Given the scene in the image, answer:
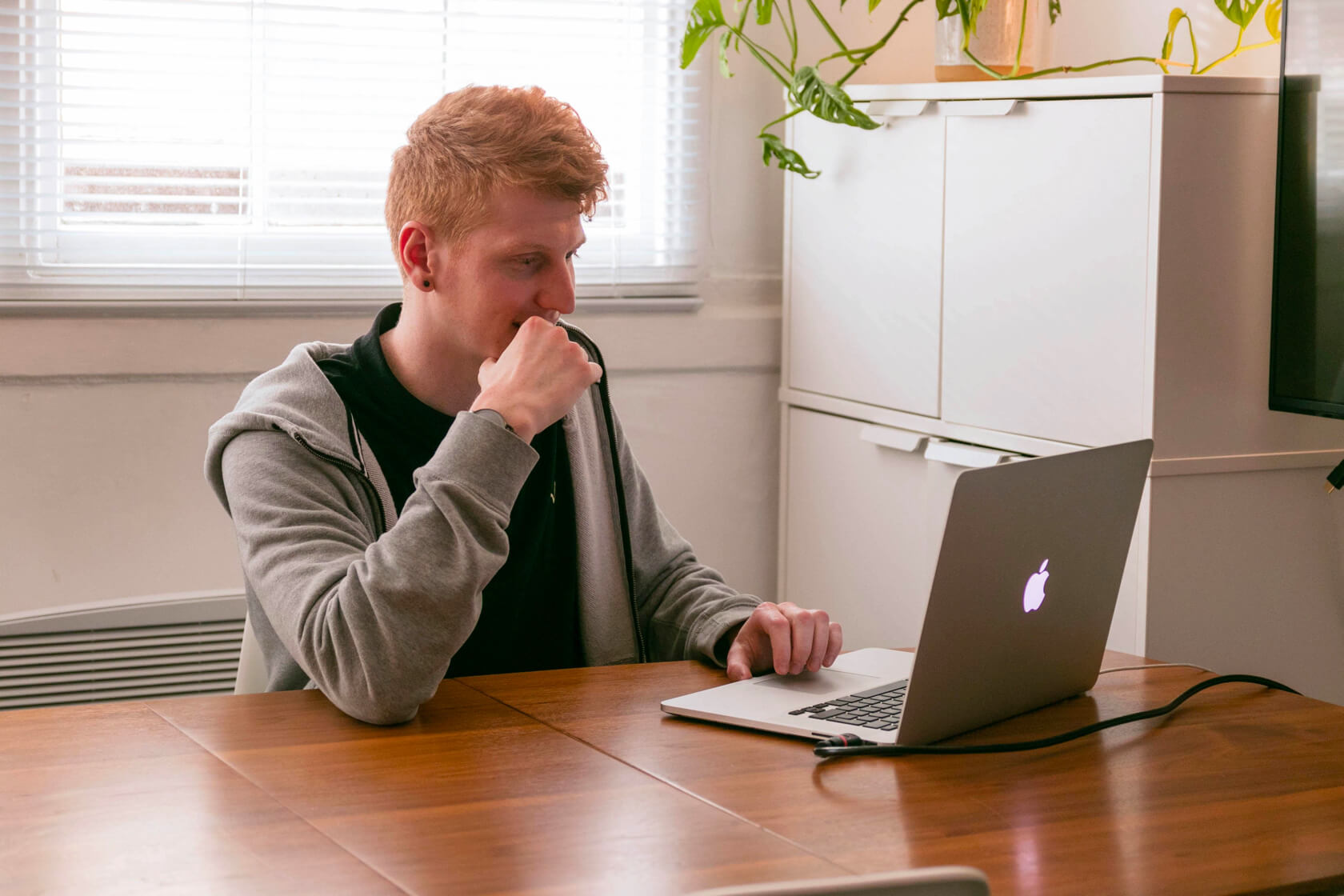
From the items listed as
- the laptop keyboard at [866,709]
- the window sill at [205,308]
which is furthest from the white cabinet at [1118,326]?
the laptop keyboard at [866,709]

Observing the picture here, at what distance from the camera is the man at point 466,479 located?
1.41 metres

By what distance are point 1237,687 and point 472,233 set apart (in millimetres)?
939

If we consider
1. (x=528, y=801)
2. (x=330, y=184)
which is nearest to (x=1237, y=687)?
(x=528, y=801)

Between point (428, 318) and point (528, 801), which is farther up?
point (428, 318)

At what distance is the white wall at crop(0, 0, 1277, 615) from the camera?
2.70 m

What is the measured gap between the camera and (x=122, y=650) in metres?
2.64

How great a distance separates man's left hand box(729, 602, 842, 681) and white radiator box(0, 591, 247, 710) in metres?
1.24

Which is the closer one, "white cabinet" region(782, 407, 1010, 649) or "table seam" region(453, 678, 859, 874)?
"table seam" region(453, 678, 859, 874)

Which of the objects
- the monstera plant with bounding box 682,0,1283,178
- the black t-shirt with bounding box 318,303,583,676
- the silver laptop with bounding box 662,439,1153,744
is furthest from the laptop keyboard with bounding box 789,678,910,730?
the monstera plant with bounding box 682,0,1283,178

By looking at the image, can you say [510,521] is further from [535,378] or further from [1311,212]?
[1311,212]

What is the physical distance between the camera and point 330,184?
2887 millimetres

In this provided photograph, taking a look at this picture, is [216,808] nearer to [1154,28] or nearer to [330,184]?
[330,184]

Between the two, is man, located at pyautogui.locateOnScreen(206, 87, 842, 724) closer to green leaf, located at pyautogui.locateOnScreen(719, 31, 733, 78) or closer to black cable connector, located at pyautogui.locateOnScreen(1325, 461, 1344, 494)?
black cable connector, located at pyautogui.locateOnScreen(1325, 461, 1344, 494)

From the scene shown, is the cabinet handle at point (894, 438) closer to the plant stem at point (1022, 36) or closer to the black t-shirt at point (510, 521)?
the plant stem at point (1022, 36)
